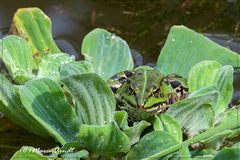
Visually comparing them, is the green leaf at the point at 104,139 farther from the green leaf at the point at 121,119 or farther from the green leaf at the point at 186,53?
the green leaf at the point at 186,53

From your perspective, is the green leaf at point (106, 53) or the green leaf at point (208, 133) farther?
the green leaf at point (106, 53)

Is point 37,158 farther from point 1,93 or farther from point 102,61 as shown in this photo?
point 102,61

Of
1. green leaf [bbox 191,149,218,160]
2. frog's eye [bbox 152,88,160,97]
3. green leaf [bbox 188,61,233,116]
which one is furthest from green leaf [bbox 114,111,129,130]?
green leaf [bbox 188,61,233,116]

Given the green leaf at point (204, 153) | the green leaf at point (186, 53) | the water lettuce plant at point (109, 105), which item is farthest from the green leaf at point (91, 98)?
the green leaf at point (186, 53)

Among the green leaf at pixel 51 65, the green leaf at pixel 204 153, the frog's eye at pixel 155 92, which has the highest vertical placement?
the green leaf at pixel 51 65

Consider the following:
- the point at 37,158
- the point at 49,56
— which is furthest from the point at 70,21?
the point at 37,158

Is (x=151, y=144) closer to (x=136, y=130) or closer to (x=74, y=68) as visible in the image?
(x=136, y=130)

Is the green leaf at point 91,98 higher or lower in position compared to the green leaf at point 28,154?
higher

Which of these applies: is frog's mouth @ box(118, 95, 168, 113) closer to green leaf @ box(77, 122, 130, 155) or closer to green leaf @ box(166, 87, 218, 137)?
green leaf @ box(166, 87, 218, 137)
